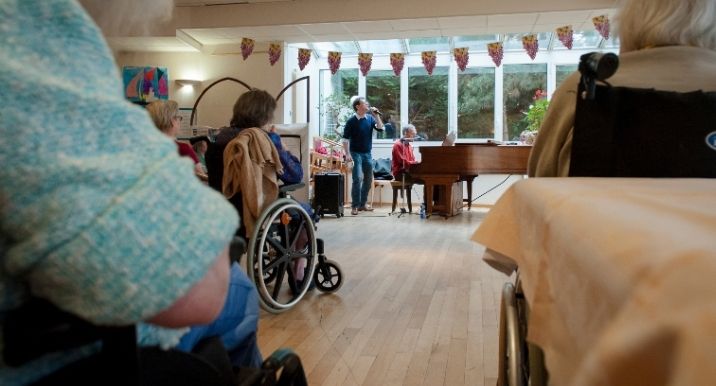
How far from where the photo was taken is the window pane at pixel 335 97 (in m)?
9.73

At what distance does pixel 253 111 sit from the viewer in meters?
2.84

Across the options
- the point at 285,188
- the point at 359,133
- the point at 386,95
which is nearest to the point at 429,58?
the point at 386,95

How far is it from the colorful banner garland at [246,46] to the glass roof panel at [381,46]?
6.41 ft

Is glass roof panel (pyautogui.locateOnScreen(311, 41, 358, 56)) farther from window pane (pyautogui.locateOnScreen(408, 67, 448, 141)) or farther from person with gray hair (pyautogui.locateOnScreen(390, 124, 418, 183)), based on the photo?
person with gray hair (pyautogui.locateOnScreen(390, 124, 418, 183))

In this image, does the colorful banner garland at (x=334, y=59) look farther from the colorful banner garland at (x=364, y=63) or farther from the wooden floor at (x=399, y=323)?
the wooden floor at (x=399, y=323)

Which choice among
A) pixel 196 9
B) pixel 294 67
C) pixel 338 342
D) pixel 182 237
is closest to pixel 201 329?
pixel 182 237

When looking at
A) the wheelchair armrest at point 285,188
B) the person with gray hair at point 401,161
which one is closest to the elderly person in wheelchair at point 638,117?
the wheelchair armrest at point 285,188

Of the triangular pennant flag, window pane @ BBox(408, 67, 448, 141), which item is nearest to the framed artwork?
the triangular pennant flag

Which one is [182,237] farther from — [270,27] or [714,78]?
[270,27]

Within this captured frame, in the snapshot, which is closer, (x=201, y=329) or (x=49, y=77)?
(x=49, y=77)

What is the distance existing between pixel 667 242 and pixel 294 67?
879cm

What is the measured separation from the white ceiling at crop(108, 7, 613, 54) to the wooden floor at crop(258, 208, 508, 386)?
3.76m

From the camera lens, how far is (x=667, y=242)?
36 cm

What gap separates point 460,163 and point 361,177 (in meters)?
1.54
